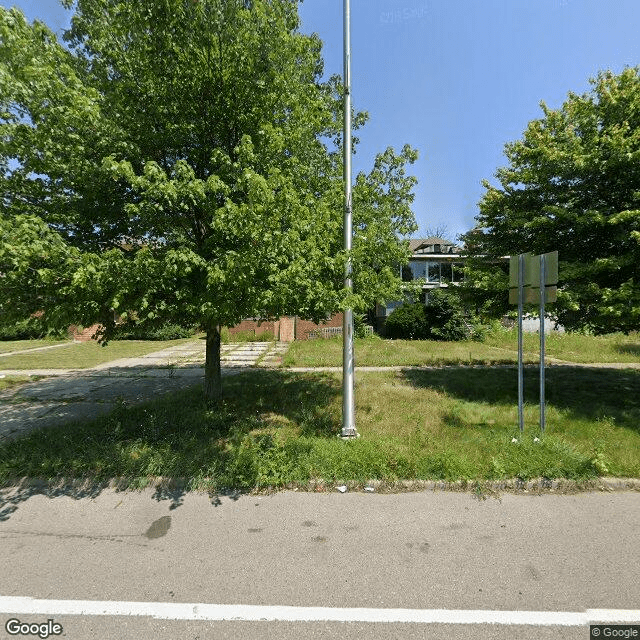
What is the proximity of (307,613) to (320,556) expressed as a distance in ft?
1.84

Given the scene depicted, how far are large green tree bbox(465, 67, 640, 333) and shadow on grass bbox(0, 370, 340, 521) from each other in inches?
200

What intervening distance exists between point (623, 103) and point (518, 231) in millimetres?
2782

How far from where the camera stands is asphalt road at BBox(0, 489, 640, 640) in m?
2.31

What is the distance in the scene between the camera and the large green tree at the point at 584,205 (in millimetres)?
6039

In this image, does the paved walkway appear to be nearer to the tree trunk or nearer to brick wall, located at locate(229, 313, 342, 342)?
the tree trunk

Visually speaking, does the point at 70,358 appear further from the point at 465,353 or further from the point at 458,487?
the point at 465,353

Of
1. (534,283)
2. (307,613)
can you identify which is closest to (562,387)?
(534,283)

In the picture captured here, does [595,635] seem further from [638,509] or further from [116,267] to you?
[116,267]

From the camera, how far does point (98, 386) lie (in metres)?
9.12

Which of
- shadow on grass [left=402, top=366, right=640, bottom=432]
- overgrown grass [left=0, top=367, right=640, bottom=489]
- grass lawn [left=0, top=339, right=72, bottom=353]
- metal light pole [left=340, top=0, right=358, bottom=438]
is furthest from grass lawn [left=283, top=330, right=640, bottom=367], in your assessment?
grass lawn [left=0, top=339, right=72, bottom=353]

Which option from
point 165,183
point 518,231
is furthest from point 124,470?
point 518,231

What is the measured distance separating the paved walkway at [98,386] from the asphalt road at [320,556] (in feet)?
10.0

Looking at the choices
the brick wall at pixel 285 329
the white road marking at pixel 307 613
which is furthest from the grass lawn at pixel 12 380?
the brick wall at pixel 285 329

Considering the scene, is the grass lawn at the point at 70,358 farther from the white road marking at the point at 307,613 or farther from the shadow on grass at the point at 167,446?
the white road marking at the point at 307,613
